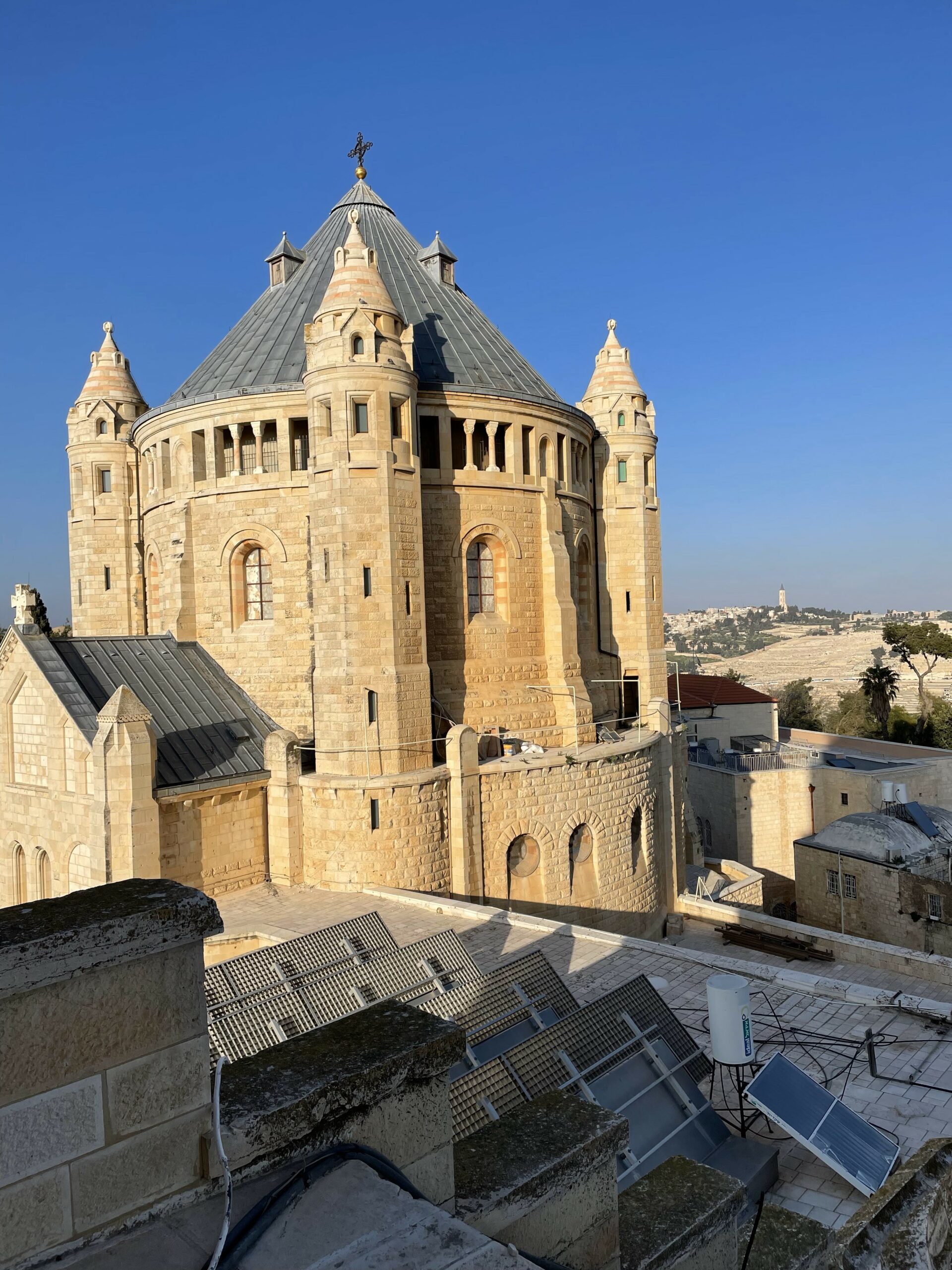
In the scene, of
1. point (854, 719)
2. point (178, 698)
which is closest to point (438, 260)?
point (178, 698)

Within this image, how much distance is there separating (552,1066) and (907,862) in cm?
2092

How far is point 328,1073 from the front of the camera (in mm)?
3283

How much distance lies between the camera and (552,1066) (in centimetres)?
874

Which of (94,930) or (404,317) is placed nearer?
(94,930)

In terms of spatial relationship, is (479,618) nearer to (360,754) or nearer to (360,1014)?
(360,754)

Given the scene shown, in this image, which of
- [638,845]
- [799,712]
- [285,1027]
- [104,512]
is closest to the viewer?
[285,1027]

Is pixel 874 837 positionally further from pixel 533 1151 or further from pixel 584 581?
pixel 533 1151

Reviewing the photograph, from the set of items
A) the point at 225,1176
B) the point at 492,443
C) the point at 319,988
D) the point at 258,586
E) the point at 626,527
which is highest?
the point at 492,443

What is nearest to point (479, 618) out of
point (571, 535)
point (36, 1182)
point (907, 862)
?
point (571, 535)

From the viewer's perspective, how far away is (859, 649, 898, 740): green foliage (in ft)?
181

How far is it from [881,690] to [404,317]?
1712 inches

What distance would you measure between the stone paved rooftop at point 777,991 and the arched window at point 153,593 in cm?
986

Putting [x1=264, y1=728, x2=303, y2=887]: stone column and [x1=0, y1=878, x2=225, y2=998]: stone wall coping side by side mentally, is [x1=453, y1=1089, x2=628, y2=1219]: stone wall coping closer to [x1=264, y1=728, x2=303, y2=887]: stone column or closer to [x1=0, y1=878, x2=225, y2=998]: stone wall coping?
[x1=0, y1=878, x2=225, y2=998]: stone wall coping

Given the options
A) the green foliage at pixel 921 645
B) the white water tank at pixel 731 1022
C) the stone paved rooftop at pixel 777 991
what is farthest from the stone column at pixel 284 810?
the green foliage at pixel 921 645
